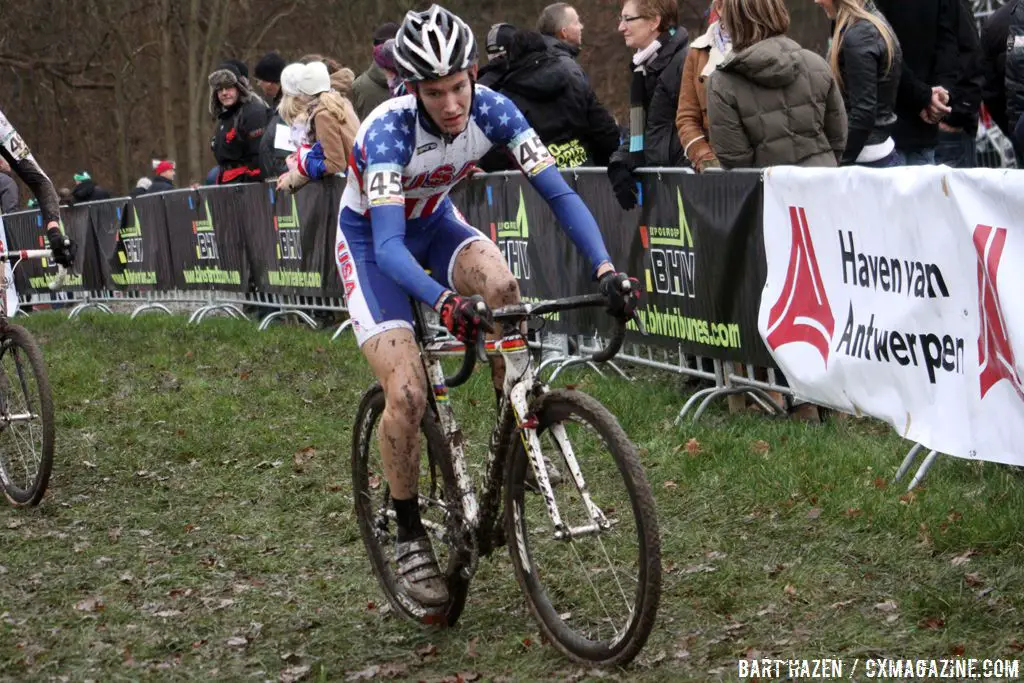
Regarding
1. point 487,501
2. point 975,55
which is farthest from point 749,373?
point 487,501

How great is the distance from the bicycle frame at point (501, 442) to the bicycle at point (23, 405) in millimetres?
3406

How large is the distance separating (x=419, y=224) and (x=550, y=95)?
522 centimetres

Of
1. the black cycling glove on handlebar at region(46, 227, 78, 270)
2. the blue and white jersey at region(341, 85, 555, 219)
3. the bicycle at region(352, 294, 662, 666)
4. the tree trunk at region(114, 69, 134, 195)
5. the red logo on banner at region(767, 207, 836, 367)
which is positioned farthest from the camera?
the tree trunk at region(114, 69, 134, 195)

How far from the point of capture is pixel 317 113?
13.1 metres

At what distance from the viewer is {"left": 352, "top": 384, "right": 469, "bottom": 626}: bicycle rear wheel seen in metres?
5.95

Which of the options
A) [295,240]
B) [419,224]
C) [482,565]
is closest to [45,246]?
[295,240]

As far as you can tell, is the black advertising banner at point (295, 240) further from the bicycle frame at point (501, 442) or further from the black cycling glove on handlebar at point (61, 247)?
the bicycle frame at point (501, 442)

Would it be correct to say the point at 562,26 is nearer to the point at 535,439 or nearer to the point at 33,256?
the point at 33,256

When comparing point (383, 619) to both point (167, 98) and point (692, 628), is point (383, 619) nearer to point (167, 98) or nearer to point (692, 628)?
point (692, 628)

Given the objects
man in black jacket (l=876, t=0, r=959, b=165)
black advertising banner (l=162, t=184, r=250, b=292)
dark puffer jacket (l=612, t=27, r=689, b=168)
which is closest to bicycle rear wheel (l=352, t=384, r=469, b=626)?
dark puffer jacket (l=612, t=27, r=689, b=168)

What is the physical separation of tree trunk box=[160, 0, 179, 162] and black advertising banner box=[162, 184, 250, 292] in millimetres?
17421

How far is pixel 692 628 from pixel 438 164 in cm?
204

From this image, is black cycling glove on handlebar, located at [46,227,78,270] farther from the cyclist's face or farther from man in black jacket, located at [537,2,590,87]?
man in black jacket, located at [537,2,590,87]

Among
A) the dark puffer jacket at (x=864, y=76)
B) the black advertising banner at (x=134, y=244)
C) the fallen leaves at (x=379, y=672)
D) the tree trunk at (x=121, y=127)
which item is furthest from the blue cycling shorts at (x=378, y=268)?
the tree trunk at (x=121, y=127)
